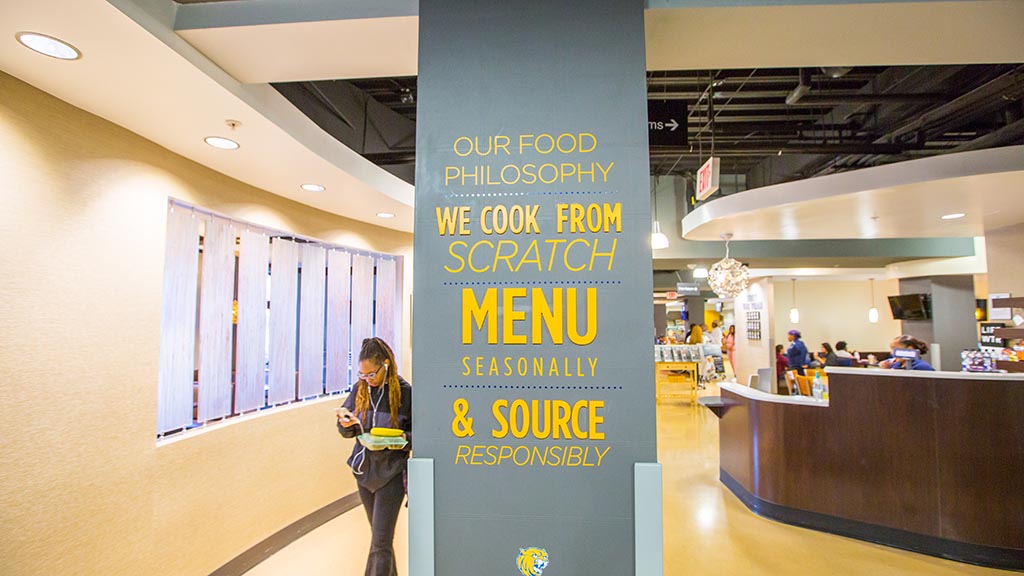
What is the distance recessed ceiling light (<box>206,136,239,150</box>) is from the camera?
2.72 m

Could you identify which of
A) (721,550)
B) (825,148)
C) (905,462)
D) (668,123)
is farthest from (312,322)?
(825,148)

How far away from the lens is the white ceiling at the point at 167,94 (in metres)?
1.69

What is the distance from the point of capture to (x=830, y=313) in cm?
1347

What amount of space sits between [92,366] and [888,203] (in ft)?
20.4

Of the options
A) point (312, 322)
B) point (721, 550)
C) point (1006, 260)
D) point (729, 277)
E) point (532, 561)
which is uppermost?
point (1006, 260)

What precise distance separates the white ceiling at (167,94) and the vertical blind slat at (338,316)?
1215mm

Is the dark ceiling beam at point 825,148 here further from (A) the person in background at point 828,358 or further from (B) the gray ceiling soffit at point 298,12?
(B) the gray ceiling soffit at point 298,12

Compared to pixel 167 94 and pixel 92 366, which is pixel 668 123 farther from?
pixel 92 366

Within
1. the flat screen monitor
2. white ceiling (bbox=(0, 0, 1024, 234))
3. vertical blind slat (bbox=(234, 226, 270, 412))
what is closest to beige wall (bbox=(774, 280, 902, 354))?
the flat screen monitor

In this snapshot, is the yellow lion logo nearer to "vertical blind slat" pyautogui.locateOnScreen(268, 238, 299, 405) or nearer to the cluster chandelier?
"vertical blind slat" pyautogui.locateOnScreen(268, 238, 299, 405)

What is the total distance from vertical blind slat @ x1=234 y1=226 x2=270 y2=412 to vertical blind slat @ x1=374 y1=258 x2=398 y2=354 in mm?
1457

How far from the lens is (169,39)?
184cm

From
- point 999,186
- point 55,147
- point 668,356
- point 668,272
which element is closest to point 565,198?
point 55,147

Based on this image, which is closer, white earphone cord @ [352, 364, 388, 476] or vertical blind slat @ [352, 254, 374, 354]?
white earphone cord @ [352, 364, 388, 476]
